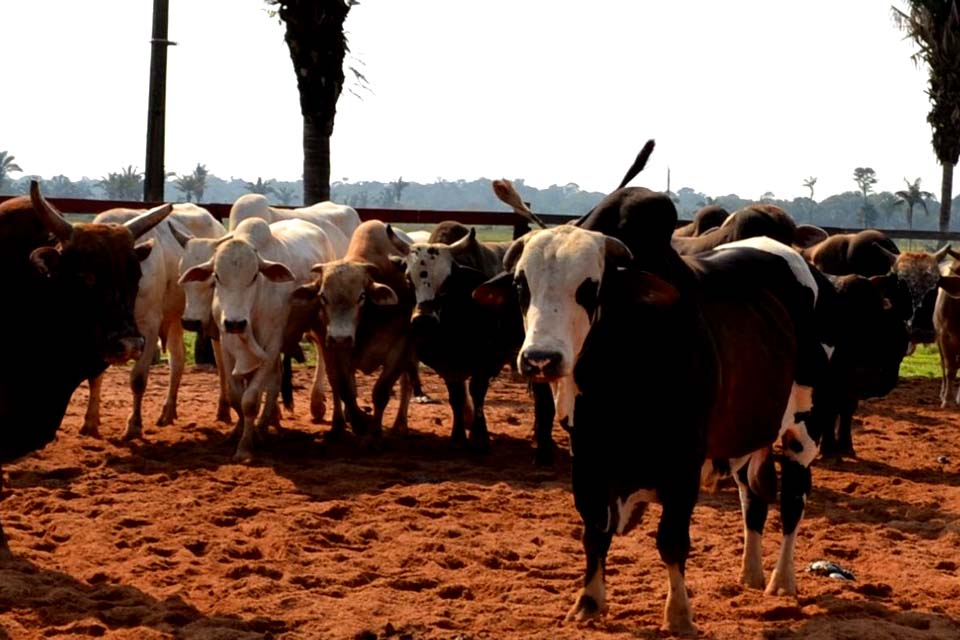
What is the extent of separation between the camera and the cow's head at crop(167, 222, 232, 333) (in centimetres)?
1133

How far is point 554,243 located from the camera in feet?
19.0

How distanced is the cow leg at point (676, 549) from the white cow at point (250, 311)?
5.04 meters

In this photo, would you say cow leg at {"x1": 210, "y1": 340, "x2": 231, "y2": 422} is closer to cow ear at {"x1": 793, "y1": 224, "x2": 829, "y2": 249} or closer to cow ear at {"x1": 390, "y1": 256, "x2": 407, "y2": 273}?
cow ear at {"x1": 390, "y1": 256, "x2": 407, "y2": 273}

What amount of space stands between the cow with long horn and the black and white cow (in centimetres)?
207

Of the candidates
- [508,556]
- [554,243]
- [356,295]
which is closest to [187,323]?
[356,295]

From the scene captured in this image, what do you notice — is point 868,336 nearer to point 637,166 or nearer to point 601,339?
point 637,166

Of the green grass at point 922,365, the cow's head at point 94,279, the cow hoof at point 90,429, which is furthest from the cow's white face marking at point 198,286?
the green grass at point 922,365

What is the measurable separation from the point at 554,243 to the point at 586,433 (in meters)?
0.80

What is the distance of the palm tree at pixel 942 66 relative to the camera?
33719 mm

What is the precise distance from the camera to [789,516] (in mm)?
7043

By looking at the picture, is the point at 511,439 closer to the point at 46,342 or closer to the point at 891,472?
the point at 891,472

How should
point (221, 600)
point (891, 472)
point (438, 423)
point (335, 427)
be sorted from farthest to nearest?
point (438, 423) → point (335, 427) → point (891, 472) → point (221, 600)

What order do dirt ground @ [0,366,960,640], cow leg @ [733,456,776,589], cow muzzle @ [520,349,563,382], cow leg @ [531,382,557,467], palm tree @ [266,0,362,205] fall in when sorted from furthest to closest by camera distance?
palm tree @ [266,0,362,205] < cow leg @ [531,382,557,467] < cow leg @ [733,456,776,589] < dirt ground @ [0,366,960,640] < cow muzzle @ [520,349,563,382]

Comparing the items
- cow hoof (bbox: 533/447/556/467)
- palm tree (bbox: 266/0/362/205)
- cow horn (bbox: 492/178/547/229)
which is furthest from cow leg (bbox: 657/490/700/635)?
palm tree (bbox: 266/0/362/205)
